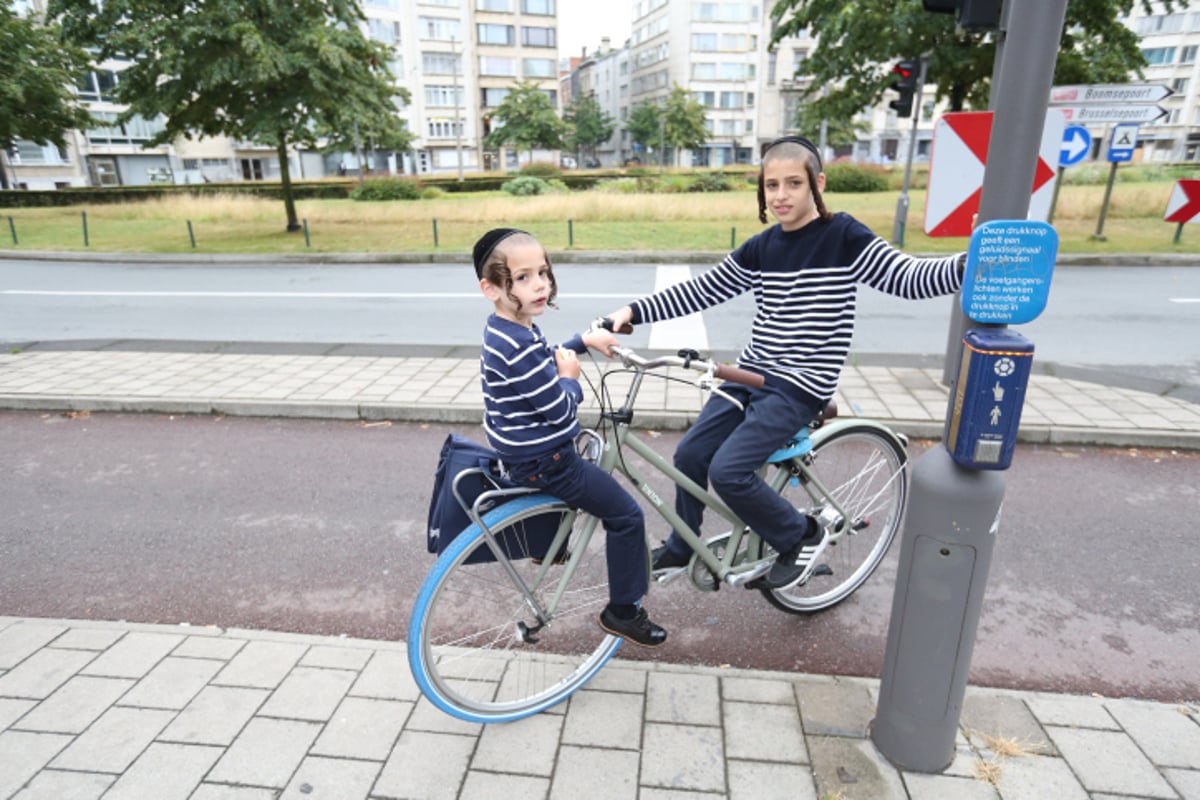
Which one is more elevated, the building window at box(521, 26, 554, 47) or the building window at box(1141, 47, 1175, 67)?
the building window at box(521, 26, 554, 47)

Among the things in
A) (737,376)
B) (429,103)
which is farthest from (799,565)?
(429,103)

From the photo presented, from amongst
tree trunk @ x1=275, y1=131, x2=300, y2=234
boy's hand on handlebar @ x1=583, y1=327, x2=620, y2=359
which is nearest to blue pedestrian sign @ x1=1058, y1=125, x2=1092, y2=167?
boy's hand on handlebar @ x1=583, y1=327, x2=620, y2=359

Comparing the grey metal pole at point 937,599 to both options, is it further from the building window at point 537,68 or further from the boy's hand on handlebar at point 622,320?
the building window at point 537,68

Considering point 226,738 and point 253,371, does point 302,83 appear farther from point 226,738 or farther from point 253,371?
point 226,738

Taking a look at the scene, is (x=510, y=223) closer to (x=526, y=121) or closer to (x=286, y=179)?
(x=286, y=179)

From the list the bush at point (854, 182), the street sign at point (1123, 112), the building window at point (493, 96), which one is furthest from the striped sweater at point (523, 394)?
the building window at point (493, 96)

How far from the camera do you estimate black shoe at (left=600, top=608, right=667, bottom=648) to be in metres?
2.76

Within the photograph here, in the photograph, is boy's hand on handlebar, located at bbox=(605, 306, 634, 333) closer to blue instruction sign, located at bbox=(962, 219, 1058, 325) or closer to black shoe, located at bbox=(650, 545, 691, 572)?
black shoe, located at bbox=(650, 545, 691, 572)

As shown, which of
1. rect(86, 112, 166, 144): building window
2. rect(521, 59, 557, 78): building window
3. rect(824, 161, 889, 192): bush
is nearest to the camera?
rect(824, 161, 889, 192): bush

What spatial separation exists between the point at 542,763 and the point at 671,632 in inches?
37.9

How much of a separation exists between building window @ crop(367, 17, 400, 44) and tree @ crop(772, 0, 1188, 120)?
54431 millimetres

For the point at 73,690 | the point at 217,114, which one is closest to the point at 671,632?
the point at 73,690

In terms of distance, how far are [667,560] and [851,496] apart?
3.29 feet

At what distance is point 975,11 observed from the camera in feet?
14.8
